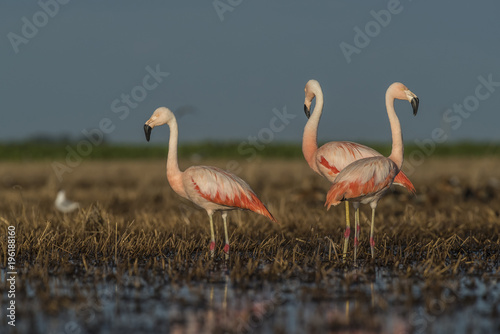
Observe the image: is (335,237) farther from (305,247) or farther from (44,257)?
(44,257)

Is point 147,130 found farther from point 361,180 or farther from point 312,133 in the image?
point 361,180

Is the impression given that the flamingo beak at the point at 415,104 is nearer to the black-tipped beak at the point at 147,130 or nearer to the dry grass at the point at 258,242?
the dry grass at the point at 258,242

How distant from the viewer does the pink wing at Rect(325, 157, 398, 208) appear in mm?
7625

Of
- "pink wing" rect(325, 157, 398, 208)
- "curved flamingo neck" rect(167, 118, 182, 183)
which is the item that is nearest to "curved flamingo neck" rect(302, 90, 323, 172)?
"pink wing" rect(325, 157, 398, 208)

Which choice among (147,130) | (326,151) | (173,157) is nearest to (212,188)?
(173,157)

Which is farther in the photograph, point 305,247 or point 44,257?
point 305,247

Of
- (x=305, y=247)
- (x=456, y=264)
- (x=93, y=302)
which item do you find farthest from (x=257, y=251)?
(x=93, y=302)

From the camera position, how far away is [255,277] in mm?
6652

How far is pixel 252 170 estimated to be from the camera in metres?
22.4

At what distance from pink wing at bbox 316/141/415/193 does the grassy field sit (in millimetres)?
800

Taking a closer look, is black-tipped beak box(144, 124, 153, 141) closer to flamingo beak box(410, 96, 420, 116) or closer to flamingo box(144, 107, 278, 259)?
flamingo box(144, 107, 278, 259)

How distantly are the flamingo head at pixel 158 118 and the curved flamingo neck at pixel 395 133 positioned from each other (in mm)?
2591

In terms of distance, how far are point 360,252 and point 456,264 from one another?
4.76 feet

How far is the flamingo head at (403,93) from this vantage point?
8430 millimetres
